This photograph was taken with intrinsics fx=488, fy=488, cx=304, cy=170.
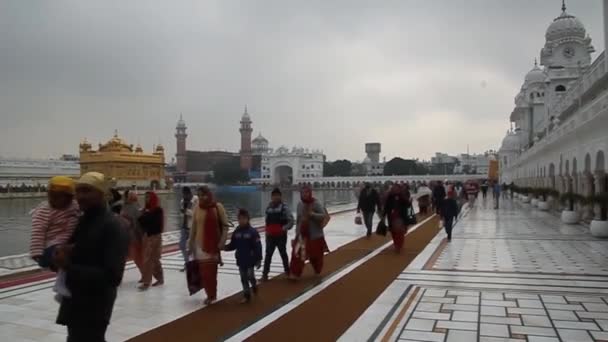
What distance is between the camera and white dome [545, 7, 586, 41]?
40156 millimetres

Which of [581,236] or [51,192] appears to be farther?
[581,236]

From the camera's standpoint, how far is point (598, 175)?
13.7 meters

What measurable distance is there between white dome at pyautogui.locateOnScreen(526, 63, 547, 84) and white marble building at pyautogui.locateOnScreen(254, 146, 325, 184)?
72012mm

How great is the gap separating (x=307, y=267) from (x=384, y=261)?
4.94 ft

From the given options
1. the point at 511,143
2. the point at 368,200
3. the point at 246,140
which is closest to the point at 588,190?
the point at 368,200

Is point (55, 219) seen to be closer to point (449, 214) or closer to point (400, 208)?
point (400, 208)

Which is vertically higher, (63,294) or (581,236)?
(63,294)

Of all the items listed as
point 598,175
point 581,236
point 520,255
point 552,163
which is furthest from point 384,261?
point 552,163

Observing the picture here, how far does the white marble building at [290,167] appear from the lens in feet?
389

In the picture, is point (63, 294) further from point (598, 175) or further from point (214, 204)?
point (598, 175)

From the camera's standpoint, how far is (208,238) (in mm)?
5867

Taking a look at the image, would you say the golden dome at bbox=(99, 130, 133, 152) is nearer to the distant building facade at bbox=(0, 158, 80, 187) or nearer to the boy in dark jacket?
the distant building facade at bbox=(0, 158, 80, 187)

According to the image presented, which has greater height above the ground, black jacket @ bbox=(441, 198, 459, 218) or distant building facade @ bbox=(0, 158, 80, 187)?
distant building facade @ bbox=(0, 158, 80, 187)

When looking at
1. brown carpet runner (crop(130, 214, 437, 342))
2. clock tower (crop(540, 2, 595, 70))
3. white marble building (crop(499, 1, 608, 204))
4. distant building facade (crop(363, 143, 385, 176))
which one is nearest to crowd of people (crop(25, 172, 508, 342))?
brown carpet runner (crop(130, 214, 437, 342))
